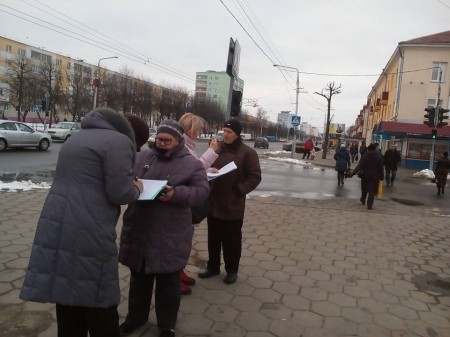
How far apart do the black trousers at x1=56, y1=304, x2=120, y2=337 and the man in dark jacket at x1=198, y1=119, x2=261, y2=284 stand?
6.01 feet

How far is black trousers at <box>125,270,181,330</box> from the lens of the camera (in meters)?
2.91

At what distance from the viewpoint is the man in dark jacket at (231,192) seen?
13.0 feet

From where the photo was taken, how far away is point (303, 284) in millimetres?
4273

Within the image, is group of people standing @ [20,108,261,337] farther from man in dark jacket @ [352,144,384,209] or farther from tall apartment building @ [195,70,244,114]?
tall apartment building @ [195,70,244,114]

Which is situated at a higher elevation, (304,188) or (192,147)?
(192,147)

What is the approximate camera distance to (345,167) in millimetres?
13875

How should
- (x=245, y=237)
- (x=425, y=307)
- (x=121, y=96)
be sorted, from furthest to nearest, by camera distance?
(x=121, y=96) → (x=245, y=237) → (x=425, y=307)

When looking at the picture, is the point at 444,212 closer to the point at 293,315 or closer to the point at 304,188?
the point at 304,188

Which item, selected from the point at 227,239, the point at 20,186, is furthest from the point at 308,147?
the point at 227,239

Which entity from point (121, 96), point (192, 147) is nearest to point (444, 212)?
point (192, 147)

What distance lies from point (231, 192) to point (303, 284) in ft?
4.44

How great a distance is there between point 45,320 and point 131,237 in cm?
108

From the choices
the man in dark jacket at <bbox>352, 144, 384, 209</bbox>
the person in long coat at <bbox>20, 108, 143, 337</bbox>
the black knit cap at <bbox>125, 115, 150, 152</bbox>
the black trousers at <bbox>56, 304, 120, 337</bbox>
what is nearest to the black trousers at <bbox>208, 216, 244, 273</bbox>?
the black knit cap at <bbox>125, 115, 150, 152</bbox>

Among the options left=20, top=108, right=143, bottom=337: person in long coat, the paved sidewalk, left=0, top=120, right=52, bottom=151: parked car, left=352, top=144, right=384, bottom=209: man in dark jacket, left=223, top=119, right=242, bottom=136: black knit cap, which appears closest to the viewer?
left=20, top=108, right=143, bottom=337: person in long coat
